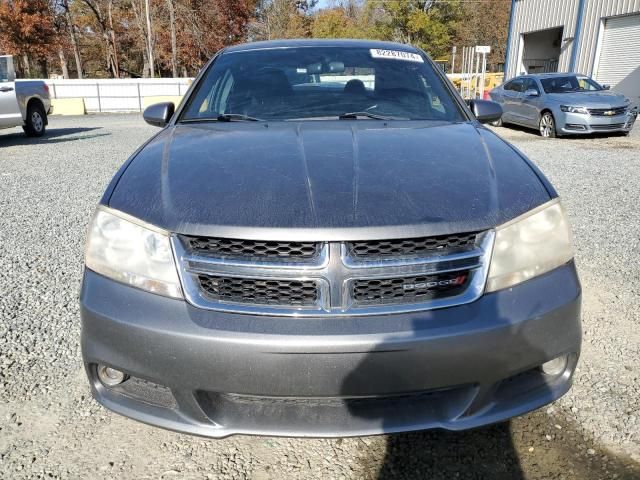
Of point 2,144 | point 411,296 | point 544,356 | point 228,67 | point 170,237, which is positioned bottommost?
point 2,144

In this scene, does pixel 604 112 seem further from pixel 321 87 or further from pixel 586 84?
pixel 321 87

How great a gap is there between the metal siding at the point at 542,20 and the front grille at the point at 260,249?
23645 millimetres

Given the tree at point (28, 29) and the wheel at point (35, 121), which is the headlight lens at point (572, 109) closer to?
the wheel at point (35, 121)

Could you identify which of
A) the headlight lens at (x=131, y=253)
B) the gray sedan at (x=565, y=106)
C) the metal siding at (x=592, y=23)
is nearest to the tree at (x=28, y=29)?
the metal siding at (x=592, y=23)

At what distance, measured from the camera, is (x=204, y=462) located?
6.51 ft

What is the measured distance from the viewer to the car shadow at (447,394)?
1.56 m

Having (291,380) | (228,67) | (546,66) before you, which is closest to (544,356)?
(291,380)

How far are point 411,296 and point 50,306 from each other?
8.28ft

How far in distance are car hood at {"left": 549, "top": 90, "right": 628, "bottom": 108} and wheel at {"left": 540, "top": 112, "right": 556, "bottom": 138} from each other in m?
0.40

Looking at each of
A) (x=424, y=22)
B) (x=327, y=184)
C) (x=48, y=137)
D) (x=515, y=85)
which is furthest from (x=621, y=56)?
(x=424, y=22)

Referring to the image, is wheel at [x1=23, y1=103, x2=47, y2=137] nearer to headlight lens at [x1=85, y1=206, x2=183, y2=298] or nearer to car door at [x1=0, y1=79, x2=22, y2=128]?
car door at [x1=0, y1=79, x2=22, y2=128]

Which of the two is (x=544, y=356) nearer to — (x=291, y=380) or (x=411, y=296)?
(x=411, y=296)

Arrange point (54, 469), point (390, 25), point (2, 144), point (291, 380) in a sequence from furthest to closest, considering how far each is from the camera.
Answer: point (390, 25)
point (2, 144)
point (54, 469)
point (291, 380)

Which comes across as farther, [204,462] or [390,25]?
[390,25]
